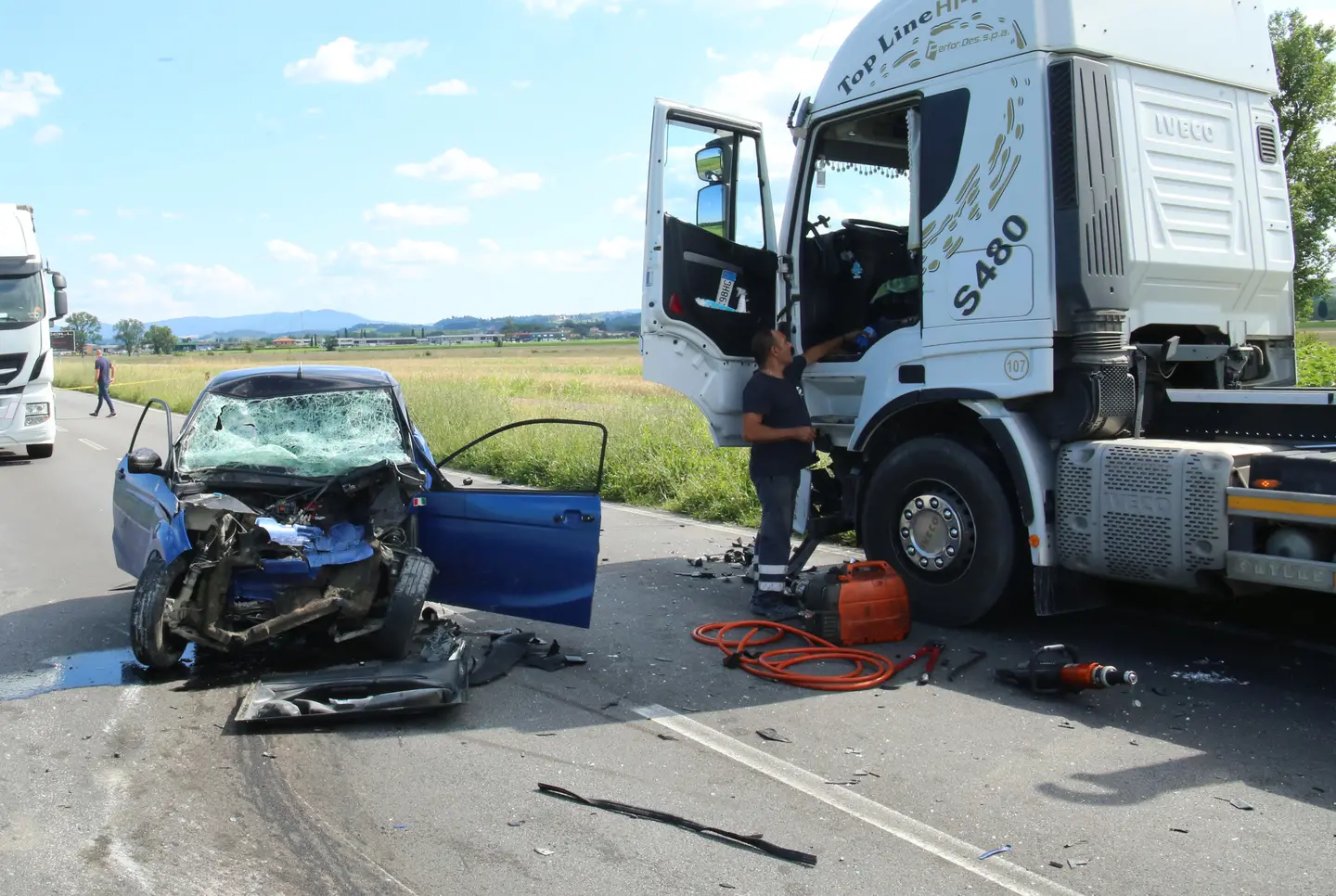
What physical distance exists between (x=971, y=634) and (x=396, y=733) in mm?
3378

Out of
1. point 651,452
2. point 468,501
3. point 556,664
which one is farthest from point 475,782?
point 651,452

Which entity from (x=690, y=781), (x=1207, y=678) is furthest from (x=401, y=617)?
(x=1207, y=678)

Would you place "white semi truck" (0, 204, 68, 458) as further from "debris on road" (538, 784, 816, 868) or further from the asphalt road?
"debris on road" (538, 784, 816, 868)

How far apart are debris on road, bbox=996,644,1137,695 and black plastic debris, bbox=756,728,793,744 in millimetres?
1348

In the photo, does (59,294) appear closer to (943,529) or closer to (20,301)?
(20,301)

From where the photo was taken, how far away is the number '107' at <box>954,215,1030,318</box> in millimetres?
5949

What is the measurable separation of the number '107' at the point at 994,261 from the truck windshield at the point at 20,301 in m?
15.8

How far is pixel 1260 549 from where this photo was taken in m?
5.07

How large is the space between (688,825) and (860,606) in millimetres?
2543

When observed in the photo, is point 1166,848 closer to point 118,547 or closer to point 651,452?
point 118,547

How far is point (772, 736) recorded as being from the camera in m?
4.87

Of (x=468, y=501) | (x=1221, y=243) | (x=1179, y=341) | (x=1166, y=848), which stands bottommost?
(x=1166, y=848)

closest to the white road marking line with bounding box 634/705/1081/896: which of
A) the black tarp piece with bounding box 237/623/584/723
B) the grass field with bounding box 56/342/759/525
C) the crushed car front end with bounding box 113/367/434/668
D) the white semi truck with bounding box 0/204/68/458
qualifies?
the black tarp piece with bounding box 237/623/584/723

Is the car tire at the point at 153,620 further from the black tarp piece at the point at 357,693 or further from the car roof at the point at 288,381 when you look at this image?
the car roof at the point at 288,381
